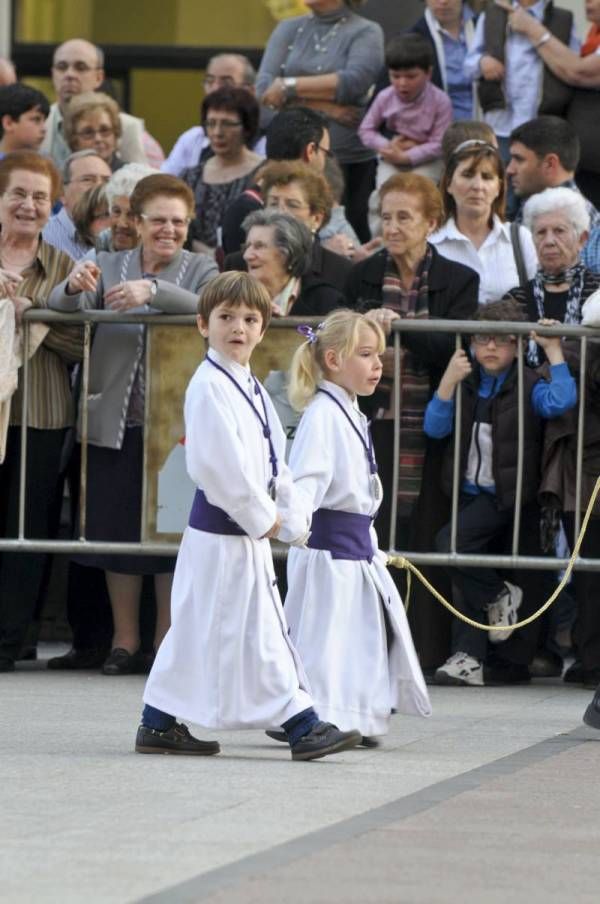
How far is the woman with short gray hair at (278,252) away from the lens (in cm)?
962

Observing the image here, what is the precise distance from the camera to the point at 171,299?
9.77 metres

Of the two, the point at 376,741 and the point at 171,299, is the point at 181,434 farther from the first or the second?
the point at 376,741

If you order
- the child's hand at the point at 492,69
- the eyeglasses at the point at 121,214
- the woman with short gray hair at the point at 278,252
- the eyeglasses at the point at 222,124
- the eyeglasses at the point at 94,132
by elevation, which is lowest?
the woman with short gray hair at the point at 278,252

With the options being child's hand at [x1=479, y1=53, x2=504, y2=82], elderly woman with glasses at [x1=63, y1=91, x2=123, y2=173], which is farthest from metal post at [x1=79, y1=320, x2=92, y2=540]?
child's hand at [x1=479, y1=53, x2=504, y2=82]

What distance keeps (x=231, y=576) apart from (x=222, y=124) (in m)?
5.02

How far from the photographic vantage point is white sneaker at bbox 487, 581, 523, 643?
32.5 ft

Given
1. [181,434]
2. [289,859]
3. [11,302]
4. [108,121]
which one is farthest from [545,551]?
[289,859]

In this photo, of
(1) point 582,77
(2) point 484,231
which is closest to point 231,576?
(2) point 484,231

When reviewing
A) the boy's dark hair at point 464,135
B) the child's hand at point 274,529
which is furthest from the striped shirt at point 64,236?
the child's hand at point 274,529

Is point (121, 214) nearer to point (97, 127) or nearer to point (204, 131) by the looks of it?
point (97, 127)

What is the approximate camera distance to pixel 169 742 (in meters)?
7.55

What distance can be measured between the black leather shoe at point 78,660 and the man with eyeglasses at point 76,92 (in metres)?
3.46

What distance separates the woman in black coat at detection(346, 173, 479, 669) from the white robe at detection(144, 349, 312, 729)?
243 cm

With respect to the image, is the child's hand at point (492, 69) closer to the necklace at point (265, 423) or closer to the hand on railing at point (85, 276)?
the hand on railing at point (85, 276)
